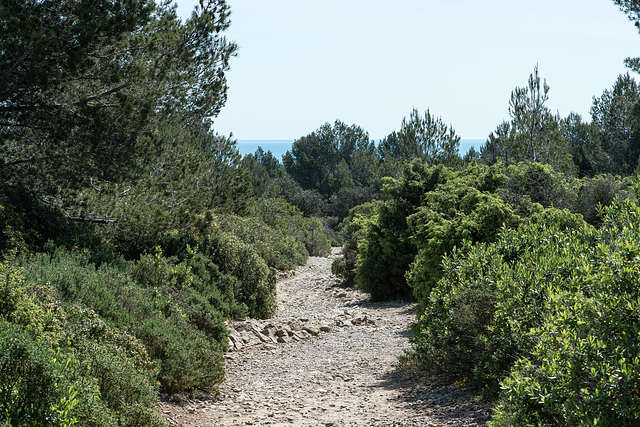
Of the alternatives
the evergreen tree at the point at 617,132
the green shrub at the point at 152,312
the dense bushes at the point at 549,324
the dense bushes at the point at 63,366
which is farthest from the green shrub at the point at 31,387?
the evergreen tree at the point at 617,132

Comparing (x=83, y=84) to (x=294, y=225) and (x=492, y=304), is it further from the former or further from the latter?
(x=294, y=225)

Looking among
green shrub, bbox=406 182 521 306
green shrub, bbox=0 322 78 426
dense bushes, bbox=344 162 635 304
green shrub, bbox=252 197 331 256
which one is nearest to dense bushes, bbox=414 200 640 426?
green shrub, bbox=406 182 521 306

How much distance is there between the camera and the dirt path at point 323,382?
19.4 feet

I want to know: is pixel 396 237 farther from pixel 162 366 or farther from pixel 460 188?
pixel 162 366

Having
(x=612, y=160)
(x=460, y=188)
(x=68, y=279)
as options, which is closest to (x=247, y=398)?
(x=68, y=279)

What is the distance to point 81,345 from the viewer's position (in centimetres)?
467

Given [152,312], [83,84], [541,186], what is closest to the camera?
[152,312]

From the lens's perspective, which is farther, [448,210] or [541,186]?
[541,186]

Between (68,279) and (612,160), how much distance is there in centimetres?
3922

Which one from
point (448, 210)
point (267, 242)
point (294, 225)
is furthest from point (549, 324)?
point (294, 225)

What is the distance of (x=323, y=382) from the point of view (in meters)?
7.70

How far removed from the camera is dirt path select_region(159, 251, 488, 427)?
5926 mm

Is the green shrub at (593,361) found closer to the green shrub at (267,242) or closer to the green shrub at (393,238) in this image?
the green shrub at (393,238)

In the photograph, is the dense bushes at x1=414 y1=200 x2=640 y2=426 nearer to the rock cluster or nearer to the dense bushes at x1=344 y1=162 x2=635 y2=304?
the dense bushes at x1=344 y1=162 x2=635 y2=304
